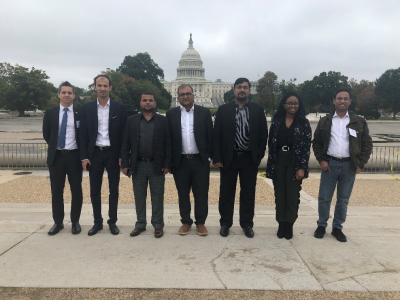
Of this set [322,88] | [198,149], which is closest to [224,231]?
[198,149]

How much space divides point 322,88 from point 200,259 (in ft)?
259

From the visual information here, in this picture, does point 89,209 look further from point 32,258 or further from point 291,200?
point 291,200

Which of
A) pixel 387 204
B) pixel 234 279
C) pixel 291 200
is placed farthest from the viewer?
pixel 387 204

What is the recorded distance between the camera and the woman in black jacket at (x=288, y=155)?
4629 millimetres

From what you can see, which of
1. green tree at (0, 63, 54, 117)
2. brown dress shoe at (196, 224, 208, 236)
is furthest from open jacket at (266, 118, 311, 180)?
green tree at (0, 63, 54, 117)

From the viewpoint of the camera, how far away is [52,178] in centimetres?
495

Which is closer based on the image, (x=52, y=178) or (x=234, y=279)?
(x=234, y=279)

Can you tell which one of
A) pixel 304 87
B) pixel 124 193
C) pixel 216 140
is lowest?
pixel 124 193

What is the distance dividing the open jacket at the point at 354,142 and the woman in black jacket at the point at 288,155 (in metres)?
0.30

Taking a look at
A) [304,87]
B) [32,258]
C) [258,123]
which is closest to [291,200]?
[258,123]

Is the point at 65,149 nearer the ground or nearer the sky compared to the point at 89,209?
nearer the sky

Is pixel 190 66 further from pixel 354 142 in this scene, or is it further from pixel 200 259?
pixel 200 259

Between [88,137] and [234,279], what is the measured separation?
2.77 m

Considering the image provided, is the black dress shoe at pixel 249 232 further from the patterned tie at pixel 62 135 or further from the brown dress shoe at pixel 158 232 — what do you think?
the patterned tie at pixel 62 135
